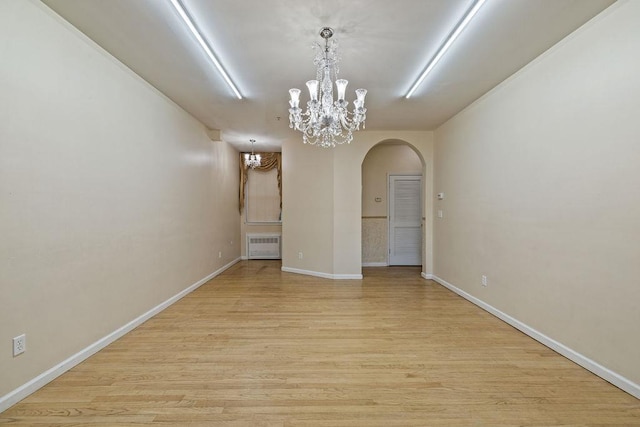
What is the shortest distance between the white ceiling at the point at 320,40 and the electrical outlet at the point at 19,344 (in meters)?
2.30

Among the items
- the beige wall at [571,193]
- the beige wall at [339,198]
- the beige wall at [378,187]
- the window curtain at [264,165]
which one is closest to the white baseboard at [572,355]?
the beige wall at [571,193]

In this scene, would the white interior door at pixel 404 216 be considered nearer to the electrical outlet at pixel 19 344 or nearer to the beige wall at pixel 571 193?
the beige wall at pixel 571 193

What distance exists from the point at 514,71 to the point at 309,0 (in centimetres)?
232

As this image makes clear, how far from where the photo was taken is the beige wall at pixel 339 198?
5180 millimetres

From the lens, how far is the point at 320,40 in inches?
97.6

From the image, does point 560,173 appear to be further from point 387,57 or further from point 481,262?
point 387,57

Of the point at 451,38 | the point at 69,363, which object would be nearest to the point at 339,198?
the point at 451,38

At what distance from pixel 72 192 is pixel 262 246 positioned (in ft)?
17.1

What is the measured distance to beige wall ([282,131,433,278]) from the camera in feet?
17.0

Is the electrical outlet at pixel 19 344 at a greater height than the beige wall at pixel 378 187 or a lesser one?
lesser

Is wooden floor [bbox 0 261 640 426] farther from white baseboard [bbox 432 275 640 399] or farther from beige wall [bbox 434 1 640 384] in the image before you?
beige wall [bbox 434 1 640 384]

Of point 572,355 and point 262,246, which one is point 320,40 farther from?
point 262,246

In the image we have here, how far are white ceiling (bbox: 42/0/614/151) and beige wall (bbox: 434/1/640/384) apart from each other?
0.29 metres

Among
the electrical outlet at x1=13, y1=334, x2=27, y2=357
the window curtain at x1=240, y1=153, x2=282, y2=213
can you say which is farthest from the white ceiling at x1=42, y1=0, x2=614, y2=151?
the window curtain at x1=240, y1=153, x2=282, y2=213
